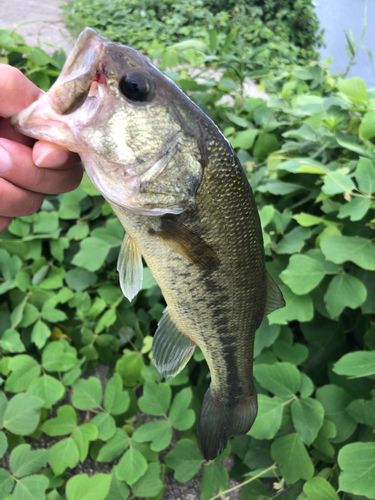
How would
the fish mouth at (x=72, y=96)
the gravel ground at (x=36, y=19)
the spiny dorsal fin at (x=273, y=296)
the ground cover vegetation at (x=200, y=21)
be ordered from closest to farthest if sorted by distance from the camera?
1. the fish mouth at (x=72, y=96)
2. the spiny dorsal fin at (x=273, y=296)
3. the gravel ground at (x=36, y=19)
4. the ground cover vegetation at (x=200, y=21)

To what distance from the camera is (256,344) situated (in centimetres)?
104

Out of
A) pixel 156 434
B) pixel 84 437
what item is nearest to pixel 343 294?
pixel 156 434

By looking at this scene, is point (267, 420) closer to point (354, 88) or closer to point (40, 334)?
point (40, 334)

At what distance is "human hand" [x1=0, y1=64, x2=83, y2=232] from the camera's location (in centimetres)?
59

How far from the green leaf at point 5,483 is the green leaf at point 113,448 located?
10.0 inches

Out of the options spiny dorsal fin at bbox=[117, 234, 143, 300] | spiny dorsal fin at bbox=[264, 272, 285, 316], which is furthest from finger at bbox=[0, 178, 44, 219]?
spiny dorsal fin at bbox=[264, 272, 285, 316]

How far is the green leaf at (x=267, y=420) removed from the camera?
0.94 metres

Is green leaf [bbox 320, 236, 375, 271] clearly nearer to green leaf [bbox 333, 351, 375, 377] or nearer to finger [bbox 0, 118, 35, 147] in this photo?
green leaf [bbox 333, 351, 375, 377]

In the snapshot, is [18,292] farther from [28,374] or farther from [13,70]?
[13,70]

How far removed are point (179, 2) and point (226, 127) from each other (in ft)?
15.3

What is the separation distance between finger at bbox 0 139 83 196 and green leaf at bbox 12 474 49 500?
80 centimetres

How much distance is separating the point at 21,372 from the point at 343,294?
1079mm

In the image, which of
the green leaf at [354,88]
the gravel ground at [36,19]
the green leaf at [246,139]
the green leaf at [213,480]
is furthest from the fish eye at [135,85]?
the gravel ground at [36,19]

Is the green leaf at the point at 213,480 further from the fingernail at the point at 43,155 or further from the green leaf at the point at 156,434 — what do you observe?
the fingernail at the point at 43,155
